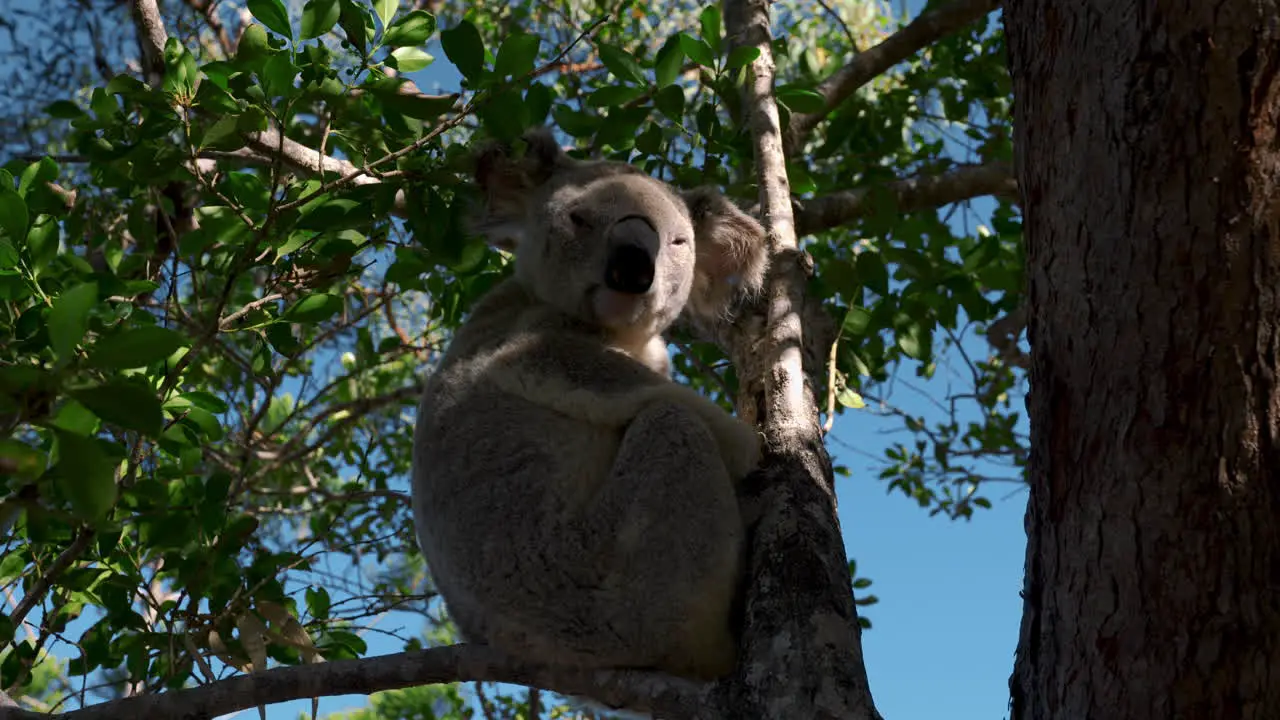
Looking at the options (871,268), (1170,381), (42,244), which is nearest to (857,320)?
(871,268)

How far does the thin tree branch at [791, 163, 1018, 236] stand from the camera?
13.9 feet

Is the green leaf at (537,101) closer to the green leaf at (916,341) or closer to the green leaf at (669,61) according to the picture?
the green leaf at (669,61)

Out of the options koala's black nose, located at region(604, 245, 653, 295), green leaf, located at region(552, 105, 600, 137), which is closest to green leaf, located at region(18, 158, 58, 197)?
green leaf, located at region(552, 105, 600, 137)

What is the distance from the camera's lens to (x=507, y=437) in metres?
3.04

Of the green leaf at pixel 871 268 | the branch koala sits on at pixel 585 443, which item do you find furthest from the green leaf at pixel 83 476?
the green leaf at pixel 871 268

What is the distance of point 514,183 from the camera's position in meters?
3.79

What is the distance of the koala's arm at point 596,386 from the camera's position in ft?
9.59

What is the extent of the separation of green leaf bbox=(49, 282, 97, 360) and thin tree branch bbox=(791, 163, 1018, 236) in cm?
287

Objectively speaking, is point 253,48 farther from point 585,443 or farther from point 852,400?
point 852,400

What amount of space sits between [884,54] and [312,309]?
273 cm

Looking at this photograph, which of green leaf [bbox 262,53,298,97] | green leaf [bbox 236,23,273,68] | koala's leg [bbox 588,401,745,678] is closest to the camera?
koala's leg [bbox 588,401,745,678]

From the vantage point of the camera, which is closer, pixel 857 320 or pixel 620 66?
pixel 620 66

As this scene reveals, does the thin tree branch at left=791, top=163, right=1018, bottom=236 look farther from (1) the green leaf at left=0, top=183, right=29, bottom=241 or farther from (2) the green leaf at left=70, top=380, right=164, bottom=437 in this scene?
(2) the green leaf at left=70, top=380, right=164, bottom=437

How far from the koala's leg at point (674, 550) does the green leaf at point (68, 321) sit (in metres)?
1.52
